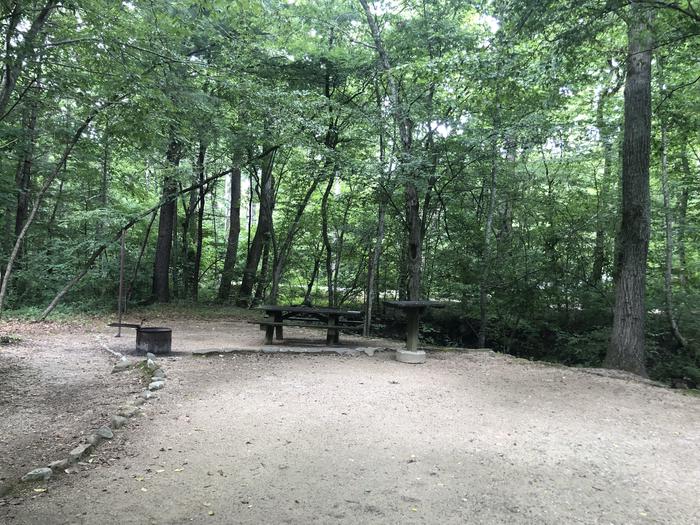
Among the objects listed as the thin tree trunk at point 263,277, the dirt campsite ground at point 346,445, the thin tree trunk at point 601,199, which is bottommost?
the dirt campsite ground at point 346,445

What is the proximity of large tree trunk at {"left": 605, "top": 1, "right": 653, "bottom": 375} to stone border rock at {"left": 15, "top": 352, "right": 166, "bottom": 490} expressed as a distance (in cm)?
604

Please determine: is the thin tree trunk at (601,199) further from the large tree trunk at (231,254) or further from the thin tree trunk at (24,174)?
the thin tree trunk at (24,174)

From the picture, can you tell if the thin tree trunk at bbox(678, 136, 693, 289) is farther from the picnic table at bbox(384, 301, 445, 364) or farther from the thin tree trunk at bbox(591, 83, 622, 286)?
the picnic table at bbox(384, 301, 445, 364)

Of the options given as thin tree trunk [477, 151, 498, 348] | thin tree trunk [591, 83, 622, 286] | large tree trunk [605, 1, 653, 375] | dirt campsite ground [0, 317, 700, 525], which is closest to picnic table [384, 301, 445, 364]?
dirt campsite ground [0, 317, 700, 525]

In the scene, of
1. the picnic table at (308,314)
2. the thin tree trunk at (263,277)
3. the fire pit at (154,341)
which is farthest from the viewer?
the thin tree trunk at (263,277)

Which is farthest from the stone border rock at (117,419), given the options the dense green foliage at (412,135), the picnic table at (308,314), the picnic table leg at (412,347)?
the picnic table leg at (412,347)

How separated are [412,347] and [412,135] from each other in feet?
17.2

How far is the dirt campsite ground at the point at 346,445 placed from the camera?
8.48 ft

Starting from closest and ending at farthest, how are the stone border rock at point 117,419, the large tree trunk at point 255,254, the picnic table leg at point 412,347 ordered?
the stone border rock at point 117,419, the picnic table leg at point 412,347, the large tree trunk at point 255,254

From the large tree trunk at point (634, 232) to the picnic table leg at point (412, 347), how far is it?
8.91 ft

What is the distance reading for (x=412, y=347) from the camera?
22.7ft

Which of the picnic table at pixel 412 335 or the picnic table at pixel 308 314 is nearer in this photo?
the picnic table at pixel 412 335

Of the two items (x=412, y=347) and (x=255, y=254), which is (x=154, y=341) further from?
(x=255, y=254)

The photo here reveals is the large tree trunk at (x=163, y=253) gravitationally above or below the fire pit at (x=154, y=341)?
above
